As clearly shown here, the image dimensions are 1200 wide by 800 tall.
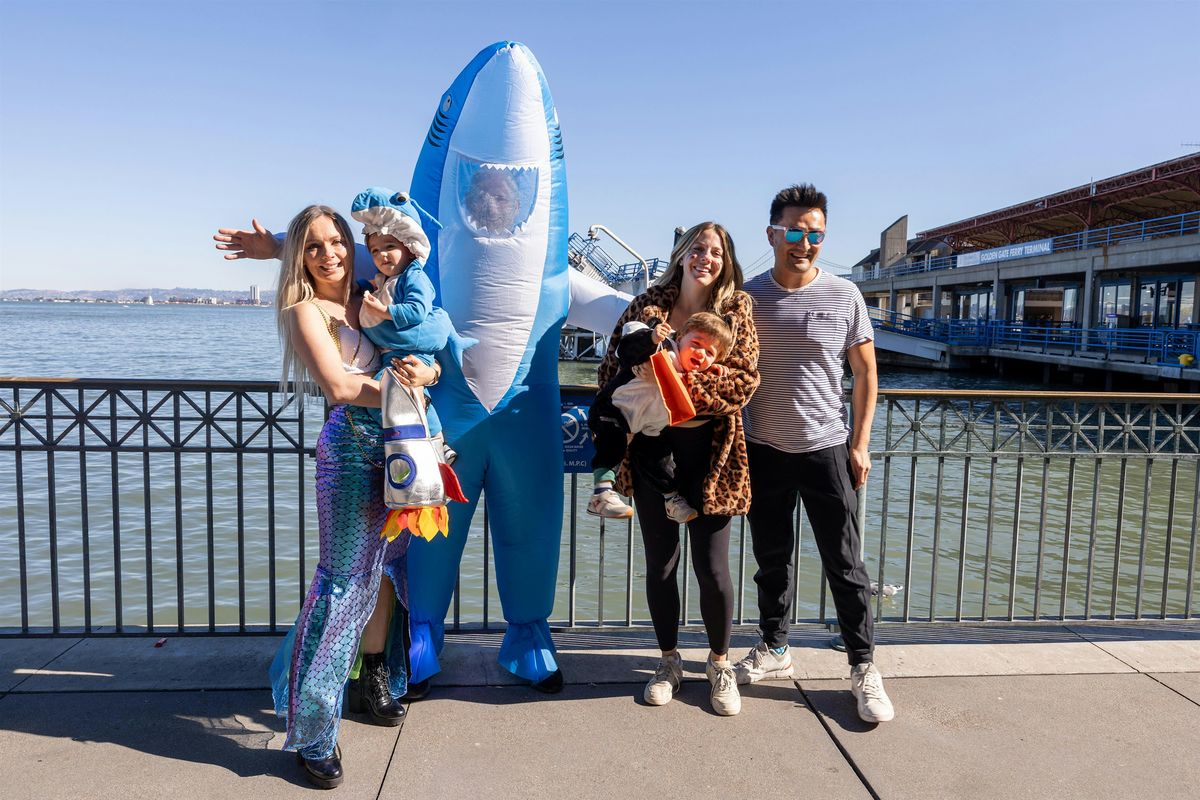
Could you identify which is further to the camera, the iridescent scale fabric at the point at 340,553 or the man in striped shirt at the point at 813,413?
the man in striped shirt at the point at 813,413

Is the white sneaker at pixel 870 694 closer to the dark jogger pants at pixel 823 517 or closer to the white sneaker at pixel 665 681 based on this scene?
the dark jogger pants at pixel 823 517

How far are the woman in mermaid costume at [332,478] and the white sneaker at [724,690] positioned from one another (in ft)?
4.19

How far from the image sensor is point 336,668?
2.65 meters

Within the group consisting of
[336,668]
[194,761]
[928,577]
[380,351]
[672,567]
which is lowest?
[928,577]

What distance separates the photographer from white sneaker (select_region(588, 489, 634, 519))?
9.25 feet

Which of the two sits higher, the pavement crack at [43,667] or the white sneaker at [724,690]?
the white sneaker at [724,690]

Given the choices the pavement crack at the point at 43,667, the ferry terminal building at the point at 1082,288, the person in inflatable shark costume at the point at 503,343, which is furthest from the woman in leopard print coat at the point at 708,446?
the ferry terminal building at the point at 1082,288

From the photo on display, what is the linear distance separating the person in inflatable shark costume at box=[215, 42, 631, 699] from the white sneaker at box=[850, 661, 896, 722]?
43.8 inches

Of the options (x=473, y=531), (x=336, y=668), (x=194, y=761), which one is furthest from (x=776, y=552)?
(x=473, y=531)

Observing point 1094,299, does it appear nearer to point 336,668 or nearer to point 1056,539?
point 1056,539

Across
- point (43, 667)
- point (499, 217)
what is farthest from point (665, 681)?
point (43, 667)

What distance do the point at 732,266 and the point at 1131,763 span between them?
211 cm

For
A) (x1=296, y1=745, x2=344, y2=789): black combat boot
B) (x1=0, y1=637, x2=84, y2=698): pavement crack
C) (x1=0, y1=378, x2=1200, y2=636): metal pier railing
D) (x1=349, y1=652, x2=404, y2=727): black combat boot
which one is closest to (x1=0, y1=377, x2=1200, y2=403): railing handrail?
(x1=0, y1=378, x2=1200, y2=636): metal pier railing

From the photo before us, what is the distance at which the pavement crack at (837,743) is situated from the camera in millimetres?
2600
